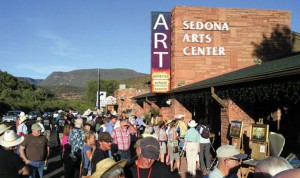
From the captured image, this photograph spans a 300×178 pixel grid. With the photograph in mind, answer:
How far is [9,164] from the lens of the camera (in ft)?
17.1

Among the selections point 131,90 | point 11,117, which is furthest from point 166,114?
point 11,117

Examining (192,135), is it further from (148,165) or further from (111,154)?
(148,165)

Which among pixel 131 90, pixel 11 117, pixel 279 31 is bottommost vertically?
pixel 11 117

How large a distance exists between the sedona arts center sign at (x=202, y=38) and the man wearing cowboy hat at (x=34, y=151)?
44.9 ft

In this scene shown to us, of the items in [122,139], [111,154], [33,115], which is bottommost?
[33,115]

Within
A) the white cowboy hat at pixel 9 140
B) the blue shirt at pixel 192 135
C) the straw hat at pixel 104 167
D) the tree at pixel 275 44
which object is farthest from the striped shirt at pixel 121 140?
the tree at pixel 275 44

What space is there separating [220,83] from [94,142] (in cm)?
631

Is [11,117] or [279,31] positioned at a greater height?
[279,31]

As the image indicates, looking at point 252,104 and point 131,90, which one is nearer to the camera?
point 252,104

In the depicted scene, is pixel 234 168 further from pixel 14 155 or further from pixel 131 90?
pixel 131 90

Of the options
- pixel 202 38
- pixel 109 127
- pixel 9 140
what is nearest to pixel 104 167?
pixel 9 140

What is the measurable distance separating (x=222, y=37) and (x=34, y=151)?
15469mm

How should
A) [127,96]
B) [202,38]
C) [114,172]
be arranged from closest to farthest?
[114,172] → [202,38] → [127,96]

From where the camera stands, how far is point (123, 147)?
9.49 m
